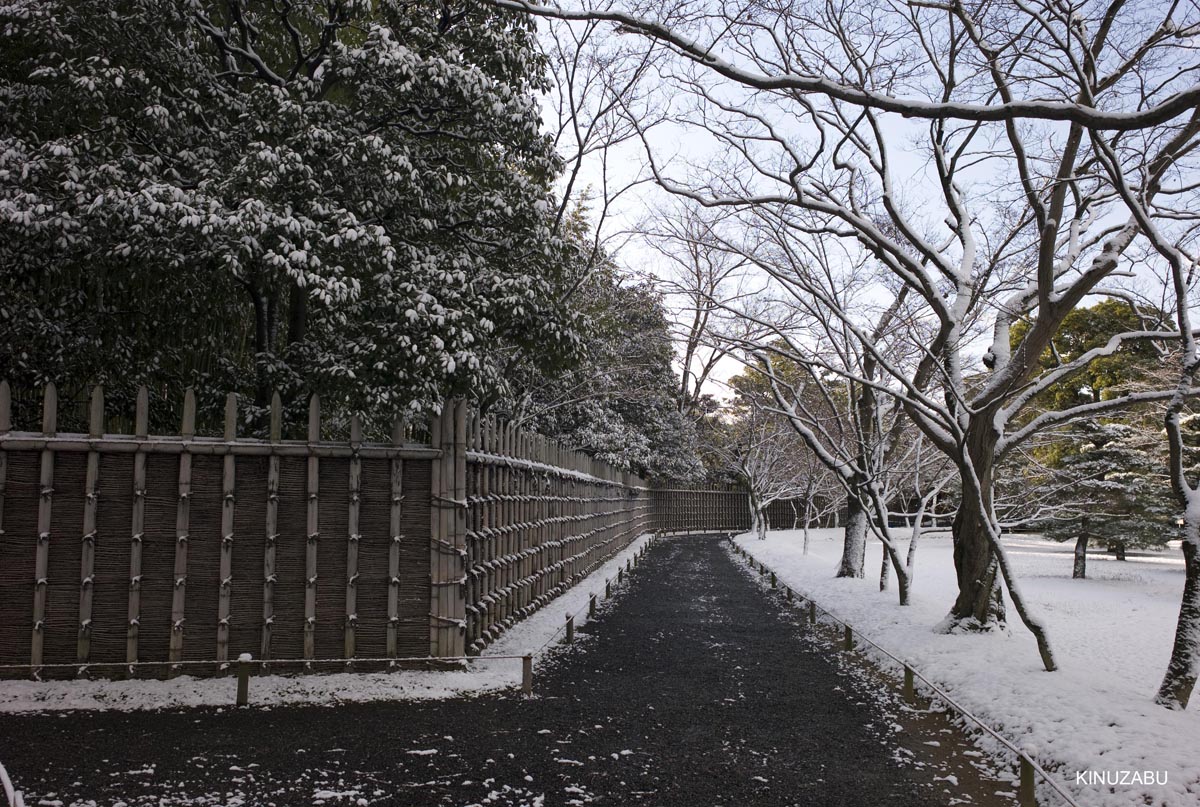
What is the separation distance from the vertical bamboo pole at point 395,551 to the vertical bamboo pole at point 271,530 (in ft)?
3.23

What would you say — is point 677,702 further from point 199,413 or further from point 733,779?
point 199,413

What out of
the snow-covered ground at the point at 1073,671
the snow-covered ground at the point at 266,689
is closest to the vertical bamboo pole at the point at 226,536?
the snow-covered ground at the point at 266,689

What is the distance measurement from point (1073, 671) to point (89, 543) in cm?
869

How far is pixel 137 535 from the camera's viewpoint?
7199 mm

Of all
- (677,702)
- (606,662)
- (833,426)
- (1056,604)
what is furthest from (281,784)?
(833,426)

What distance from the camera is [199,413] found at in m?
9.99

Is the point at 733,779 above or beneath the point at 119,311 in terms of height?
beneath

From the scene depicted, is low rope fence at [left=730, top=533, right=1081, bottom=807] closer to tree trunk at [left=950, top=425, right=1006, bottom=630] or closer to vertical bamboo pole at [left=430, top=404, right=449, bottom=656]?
tree trunk at [left=950, top=425, right=1006, bottom=630]

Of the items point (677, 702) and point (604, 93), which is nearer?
point (677, 702)

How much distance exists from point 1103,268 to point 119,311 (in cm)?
1048

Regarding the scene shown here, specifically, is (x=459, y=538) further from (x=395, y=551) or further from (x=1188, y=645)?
(x=1188, y=645)

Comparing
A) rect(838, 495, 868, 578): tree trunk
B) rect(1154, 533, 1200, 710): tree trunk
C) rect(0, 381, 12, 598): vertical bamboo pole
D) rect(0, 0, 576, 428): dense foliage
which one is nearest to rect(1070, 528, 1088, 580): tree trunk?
rect(838, 495, 868, 578): tree trunk

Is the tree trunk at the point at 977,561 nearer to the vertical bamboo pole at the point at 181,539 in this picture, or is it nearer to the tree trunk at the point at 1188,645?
the tree trunk at the point at 1188,645

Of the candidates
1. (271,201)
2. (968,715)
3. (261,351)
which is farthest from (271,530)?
(968,715)
